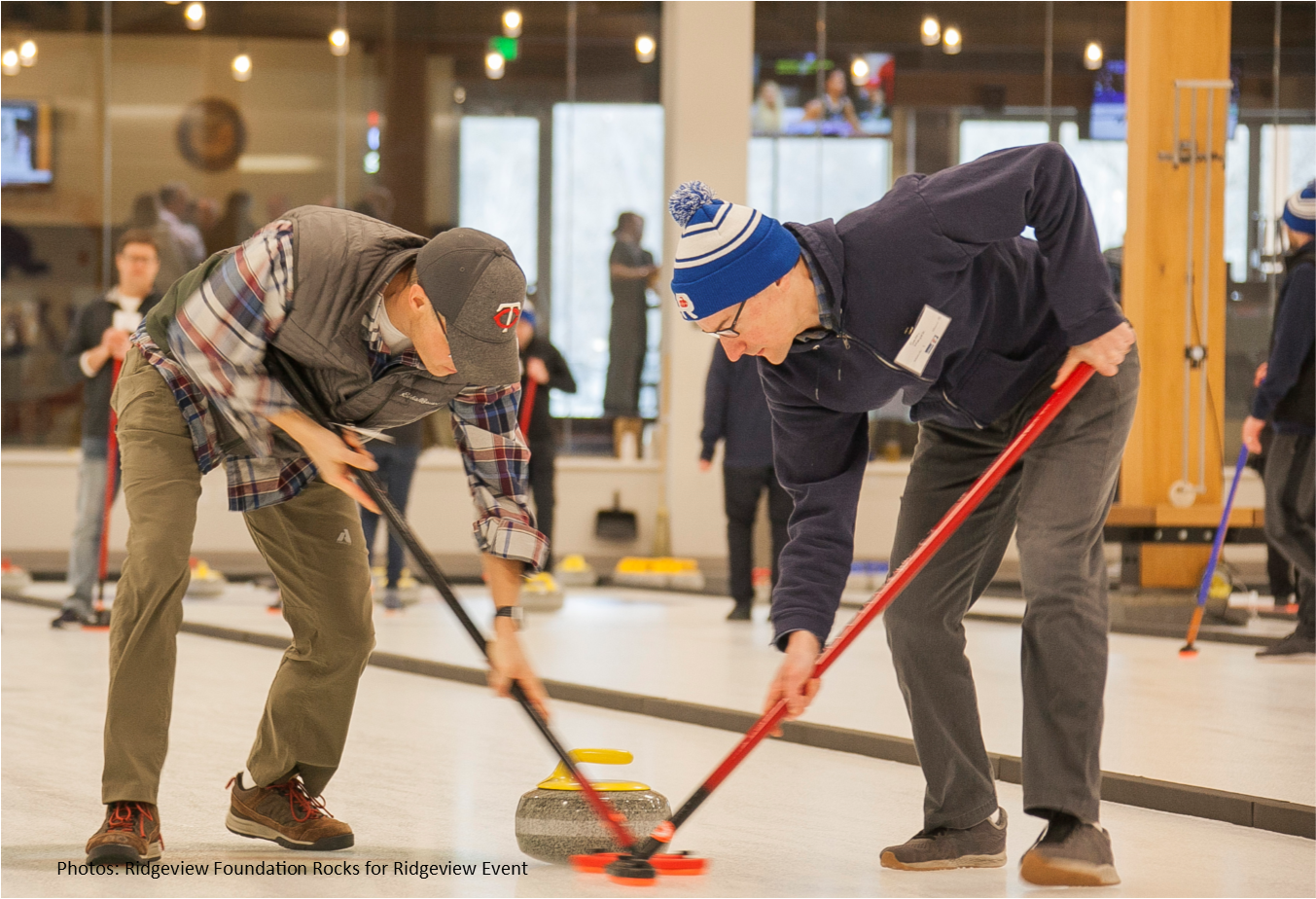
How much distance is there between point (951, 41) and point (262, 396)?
1015cm

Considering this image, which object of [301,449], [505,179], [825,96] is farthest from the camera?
[505,179]

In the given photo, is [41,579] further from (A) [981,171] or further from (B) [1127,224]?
(A) [981,171]

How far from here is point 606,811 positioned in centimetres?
280

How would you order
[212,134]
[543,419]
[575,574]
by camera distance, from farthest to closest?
[212,134]
[575,574]
[543,419]

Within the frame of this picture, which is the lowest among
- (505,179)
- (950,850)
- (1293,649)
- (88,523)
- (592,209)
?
(1293,649)

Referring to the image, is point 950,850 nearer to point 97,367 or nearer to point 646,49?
point 97,367

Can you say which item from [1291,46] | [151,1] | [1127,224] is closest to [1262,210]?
[1291,46]

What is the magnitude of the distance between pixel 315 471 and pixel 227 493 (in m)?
0.18

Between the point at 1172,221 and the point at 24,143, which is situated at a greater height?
the point at 24,143

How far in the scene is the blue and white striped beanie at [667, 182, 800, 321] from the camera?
8.39 feet

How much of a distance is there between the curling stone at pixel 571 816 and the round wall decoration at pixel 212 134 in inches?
383

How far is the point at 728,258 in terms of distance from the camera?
8.38 ft

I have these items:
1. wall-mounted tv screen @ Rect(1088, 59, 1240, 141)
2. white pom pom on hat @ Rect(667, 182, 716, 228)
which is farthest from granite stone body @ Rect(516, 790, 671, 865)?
wall-mounted tv screen @ Rect(1088, 59, 1240, 141)

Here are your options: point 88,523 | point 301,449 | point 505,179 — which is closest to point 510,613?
point 301,449
